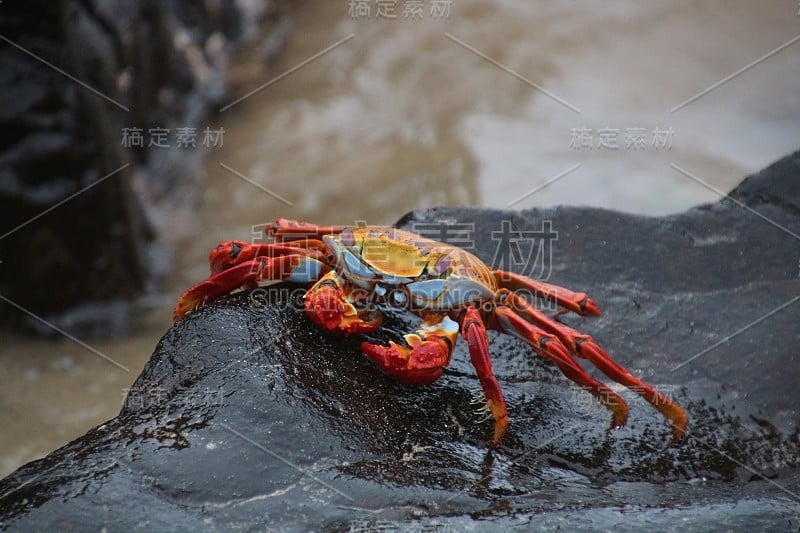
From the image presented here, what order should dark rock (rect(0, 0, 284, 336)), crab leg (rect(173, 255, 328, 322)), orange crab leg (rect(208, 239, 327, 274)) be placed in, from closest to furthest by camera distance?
crab leg (rect(173, 255, 328, 322))
orange crab leg (rect(208, 239, 327, 274))
dark rock (rect(0, 0, 284, 336))

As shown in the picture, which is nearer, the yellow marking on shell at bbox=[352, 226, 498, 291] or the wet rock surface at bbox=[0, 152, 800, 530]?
the wet rock surface at bbox=[0, 152, 800, 530]

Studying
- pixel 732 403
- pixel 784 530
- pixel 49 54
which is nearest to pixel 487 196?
pixel 49 54

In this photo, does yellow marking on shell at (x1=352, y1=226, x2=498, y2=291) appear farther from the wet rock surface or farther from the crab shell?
the wet rock surface

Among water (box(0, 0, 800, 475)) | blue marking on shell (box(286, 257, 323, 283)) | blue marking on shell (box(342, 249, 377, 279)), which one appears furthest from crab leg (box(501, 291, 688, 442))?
water (box(0, 0, 800, 475))

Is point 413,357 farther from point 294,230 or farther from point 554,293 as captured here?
point 294,230

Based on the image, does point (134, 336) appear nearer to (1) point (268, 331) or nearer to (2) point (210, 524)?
(1) point (268, 331)

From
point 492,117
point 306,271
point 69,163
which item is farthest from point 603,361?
point 492,117

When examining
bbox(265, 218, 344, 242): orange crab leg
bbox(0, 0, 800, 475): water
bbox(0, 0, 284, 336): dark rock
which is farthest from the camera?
bbox(0, 0, 800, 475): water

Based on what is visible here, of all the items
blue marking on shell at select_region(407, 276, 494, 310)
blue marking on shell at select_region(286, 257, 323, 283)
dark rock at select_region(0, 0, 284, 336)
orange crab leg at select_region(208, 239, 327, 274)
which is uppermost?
dark rock at select_region(0, 0, 284, 336)
